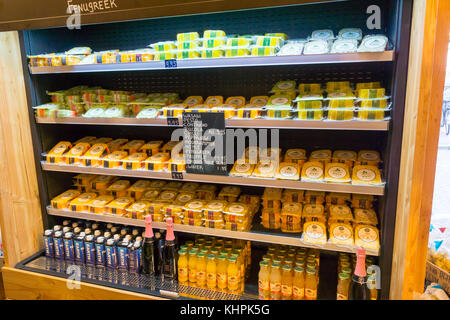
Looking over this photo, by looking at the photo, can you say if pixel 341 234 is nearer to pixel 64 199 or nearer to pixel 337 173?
pixel 337 173

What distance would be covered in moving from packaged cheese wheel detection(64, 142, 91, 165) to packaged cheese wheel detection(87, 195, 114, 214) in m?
0.31

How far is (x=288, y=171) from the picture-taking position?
1955 millimetres

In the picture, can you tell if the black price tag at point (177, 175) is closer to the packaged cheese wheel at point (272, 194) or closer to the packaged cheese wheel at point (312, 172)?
the packaged cheese wheel at point (272, 194)

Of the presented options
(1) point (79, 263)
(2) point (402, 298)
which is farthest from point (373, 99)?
(1) point (79, 263)

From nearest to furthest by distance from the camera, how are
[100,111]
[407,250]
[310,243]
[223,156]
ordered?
[407,250]
[310,243]
[223,156]
[100,111]

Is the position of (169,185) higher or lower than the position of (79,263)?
higher

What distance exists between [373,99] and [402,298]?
94 cm

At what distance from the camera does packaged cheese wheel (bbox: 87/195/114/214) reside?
92.1 inches

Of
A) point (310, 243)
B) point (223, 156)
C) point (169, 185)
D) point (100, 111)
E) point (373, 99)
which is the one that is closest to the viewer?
point (373, 99)

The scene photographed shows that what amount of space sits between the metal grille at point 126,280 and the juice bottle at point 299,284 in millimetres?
261

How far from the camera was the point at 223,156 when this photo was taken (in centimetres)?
199

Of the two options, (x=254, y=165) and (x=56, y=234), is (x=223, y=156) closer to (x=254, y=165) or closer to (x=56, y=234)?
(x=254, y=165)

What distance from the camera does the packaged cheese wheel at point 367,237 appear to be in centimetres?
179

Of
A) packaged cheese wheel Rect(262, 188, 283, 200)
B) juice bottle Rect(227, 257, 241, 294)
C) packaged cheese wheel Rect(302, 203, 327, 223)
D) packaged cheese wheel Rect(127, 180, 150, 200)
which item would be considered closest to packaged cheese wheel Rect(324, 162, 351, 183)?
packaged cheese wheel Rect(302, 203, 327, 223)
